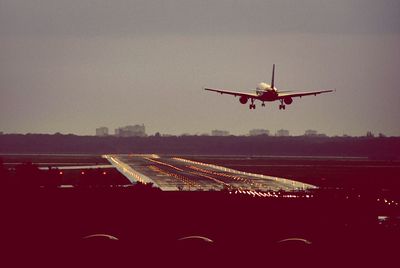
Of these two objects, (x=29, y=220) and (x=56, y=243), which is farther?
(x=29, y=220)

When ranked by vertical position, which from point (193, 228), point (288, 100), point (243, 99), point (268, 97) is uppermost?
point (268, 97)

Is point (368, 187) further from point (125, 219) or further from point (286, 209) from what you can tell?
point (125, 219)

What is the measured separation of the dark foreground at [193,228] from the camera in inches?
2803

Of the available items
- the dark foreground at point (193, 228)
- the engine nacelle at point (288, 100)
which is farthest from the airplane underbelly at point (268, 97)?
the dark foreground at point (193, 228)

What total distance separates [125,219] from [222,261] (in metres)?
33.6

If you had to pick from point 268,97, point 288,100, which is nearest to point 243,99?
point 268,97

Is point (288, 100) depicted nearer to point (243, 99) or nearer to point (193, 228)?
point (243, 99)

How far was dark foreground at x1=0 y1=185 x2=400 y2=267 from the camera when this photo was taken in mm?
71188

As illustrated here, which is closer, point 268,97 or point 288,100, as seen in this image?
point 288,100

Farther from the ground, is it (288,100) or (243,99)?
(243,99)

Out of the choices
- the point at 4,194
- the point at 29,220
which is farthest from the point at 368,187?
the point at 29,220

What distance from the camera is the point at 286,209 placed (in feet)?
356

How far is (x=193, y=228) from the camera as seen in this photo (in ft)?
308

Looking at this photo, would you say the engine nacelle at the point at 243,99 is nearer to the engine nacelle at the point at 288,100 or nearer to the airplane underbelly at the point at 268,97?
the airplane underbelly at the point at 268,97
